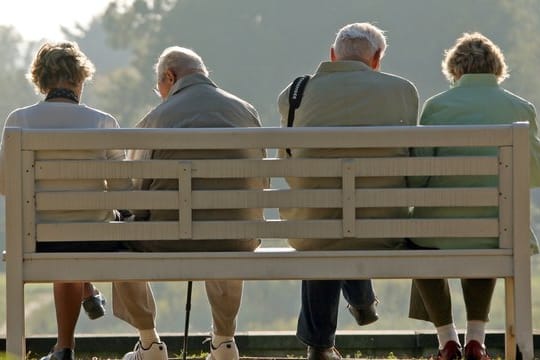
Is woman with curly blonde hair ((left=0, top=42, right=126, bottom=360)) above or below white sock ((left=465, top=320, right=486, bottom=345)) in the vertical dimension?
above

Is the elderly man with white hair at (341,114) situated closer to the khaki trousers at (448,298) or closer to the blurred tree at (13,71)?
the khaki trousers at (448,298)

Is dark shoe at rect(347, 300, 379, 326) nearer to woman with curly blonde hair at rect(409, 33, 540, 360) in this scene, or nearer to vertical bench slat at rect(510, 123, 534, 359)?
woman with curly blonde hair at rect(409, 33, 540, 360)

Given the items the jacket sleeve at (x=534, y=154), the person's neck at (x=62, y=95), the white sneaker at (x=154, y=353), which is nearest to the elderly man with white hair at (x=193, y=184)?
the white sneaker at (x=154, y=353)

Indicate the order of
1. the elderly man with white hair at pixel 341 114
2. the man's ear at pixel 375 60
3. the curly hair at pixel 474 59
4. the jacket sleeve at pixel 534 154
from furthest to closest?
1. the man's ear at pixel 375 60
2. the curly hair at pixel 474 59
3. the jacket sleeve at pixel 534 154
4. the elderly man with white hair at pixel 341 114

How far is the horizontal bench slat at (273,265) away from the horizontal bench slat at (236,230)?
67 mm

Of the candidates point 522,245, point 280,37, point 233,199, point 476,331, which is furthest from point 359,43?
point 280,37

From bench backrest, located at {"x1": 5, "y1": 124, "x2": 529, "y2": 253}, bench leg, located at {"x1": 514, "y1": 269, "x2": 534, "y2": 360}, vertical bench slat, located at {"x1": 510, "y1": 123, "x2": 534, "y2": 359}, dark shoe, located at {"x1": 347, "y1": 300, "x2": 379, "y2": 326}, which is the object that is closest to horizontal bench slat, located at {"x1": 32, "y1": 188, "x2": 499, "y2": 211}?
bench backrest, located at {"x1": 5, "y1": 124, "x2": 529, "y2": 253}

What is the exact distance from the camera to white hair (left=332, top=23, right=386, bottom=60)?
647 centimetres

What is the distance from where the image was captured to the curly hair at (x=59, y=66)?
647 centimetres

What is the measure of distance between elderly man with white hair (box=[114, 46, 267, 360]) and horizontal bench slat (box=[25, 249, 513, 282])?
0.16 metres

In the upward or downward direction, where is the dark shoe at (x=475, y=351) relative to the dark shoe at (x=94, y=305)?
downward

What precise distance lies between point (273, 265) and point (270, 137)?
1.60 ft

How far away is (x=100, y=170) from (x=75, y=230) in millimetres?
246

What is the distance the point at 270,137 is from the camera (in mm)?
5738
